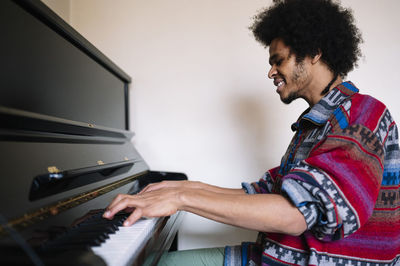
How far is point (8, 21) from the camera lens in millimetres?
721

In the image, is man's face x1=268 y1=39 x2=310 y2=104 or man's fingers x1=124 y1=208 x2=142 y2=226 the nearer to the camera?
man's fingers x1=124 y1=208 x2=142 y2=226

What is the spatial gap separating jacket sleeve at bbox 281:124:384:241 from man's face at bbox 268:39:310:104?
0.30 meters

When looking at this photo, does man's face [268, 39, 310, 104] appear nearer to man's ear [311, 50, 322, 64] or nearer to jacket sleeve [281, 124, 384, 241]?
man's ear [311, 50, 322, 64]

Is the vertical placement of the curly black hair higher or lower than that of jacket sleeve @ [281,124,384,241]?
higher

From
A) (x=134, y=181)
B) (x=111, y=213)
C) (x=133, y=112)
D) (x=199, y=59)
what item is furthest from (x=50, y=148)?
(x=199, y=59)

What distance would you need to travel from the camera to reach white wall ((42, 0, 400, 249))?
1715 mm

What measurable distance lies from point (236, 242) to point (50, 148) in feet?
4.50

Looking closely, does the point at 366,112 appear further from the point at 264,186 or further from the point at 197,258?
the point at 197,258

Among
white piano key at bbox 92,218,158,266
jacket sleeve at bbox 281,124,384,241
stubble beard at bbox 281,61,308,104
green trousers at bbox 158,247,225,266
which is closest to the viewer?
white piano key at bbox 92,218,158,266

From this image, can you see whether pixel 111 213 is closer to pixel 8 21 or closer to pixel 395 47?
pixel 8 21

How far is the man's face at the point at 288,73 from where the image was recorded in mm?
912

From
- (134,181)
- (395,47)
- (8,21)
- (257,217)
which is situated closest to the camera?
(257,217)

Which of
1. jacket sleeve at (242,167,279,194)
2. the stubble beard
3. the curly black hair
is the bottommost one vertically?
jacket sleeve at (242,167,279,194)

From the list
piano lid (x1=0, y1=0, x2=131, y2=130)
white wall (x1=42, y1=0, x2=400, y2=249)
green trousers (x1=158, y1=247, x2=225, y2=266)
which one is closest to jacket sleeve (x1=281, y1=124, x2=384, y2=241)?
green trousers (x1=158, y1=247, x2=225, y2=266)
